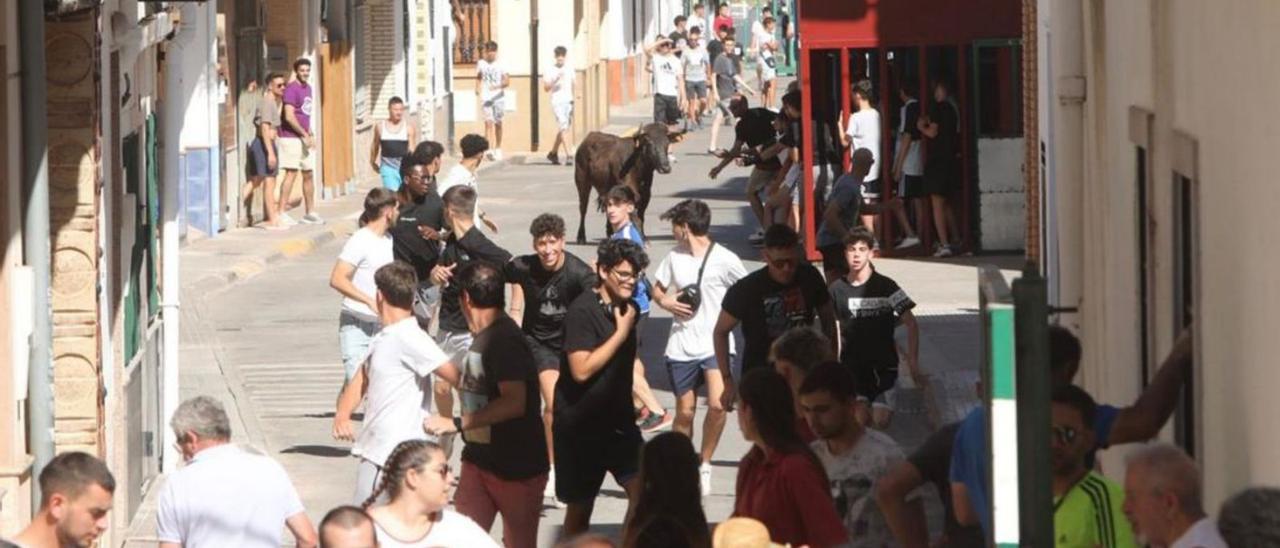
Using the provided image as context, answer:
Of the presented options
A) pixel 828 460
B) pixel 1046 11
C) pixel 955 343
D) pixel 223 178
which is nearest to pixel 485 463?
pixel 828 460

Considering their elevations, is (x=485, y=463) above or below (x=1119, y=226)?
below

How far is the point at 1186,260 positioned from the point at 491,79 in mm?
31773

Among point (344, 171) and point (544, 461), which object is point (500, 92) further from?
point (544, 461)

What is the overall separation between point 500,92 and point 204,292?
56.2 ft

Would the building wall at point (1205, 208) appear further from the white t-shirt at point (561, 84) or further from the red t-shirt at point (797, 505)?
the white t-shirt at point (561, 84)

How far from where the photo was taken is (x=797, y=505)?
8258 mm

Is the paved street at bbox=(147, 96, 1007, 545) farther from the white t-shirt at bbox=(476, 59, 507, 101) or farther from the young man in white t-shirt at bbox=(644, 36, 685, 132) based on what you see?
the young man in white t-shirt at bbox=(644, 36, 685, 132)

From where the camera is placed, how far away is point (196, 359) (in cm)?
1938

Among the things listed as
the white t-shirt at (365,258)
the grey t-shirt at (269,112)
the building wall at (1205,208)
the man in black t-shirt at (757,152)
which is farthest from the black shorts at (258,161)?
the building wall at (1205,208)

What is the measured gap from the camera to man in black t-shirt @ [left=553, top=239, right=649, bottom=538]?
11.3 m

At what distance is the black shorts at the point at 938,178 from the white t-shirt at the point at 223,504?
15650 millimetres

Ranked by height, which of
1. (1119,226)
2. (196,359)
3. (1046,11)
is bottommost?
(196,359)

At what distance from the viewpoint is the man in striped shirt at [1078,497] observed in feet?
23.4

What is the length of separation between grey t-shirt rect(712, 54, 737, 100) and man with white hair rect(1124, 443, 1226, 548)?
42007mm
